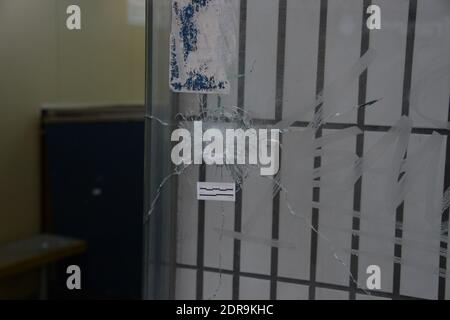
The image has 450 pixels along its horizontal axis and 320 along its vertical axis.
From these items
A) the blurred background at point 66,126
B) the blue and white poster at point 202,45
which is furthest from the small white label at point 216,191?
the blurred background at point 66,126

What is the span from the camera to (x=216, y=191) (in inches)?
93.9

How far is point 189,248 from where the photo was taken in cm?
245

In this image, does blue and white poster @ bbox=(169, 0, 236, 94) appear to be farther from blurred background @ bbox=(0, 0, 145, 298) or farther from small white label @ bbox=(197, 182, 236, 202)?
small white label @ bbox=(197, 182, 236, 202)

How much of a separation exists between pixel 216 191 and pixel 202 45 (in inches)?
21.0

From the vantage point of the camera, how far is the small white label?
2.38 m

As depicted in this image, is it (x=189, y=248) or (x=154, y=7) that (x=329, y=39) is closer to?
(x=154, y=7)

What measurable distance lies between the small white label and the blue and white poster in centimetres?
34

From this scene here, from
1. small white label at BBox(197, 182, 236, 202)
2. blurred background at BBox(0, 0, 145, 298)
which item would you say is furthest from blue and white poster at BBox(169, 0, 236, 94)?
small white label at BBox(197, 182, 236, 202)

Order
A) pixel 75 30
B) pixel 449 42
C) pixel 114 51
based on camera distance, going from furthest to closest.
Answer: pixel 114 51 < pixel 75 30 < pixel 449 42

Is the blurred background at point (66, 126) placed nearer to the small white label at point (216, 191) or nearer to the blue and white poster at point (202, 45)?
the blue and white poster at point (202, 45)

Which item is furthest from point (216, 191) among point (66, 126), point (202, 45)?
point (66, 126)

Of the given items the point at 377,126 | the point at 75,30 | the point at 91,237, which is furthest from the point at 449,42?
the point at 91,237

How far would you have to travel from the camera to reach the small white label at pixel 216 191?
238 centimetres
